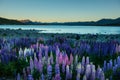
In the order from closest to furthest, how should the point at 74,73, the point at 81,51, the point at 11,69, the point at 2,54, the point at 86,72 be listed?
the point at 86,72
the point at 74,73
the point at 11,69
the point at 2,54
the point at 81,51

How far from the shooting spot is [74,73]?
572 cm

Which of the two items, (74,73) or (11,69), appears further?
(11,69)

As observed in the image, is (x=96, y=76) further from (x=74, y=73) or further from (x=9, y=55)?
(x=9, y=55)

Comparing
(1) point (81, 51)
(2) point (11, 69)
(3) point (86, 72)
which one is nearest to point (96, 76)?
(3) point (86, 72)

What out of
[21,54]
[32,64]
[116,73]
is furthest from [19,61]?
[116,73]

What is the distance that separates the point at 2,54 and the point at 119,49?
3.29 meters

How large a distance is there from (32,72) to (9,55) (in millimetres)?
2099

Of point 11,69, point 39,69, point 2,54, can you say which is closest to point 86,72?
point 39,69

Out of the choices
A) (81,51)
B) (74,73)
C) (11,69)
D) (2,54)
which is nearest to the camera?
(74,73)

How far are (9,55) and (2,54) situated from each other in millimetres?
221

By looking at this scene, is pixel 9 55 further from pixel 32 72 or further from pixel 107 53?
pixel 107 53

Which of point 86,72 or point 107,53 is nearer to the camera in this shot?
point 86,72

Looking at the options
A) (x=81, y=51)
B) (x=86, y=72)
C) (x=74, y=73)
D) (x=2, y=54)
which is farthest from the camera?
(x=81, y=51)

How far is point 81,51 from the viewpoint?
27.8ft
